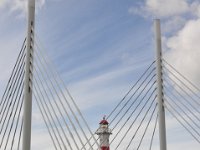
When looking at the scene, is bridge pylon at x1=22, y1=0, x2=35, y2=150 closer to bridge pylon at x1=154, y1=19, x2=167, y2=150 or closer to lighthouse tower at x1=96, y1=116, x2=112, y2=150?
bridge pylon at x1=154, y1=19, x2=167, y2=150

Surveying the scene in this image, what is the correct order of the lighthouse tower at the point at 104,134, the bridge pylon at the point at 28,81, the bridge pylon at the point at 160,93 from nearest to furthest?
1. the bridge pylon at the point at 28,81
2. the bridge pylon at the point at 160,93
3. the lighthouse tower at the point at 104,134

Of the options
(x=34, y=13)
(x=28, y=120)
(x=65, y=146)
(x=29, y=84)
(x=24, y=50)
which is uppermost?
(x=34, y=13)

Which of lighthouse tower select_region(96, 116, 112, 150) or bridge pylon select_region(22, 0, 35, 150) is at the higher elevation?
lighthouse tower select_region(96, 116, 112, 150)

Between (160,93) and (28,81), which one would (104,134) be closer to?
(160,93)

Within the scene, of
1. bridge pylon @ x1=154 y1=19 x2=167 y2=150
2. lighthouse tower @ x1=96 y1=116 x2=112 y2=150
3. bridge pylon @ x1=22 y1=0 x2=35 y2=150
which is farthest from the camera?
lighthouse tower @ x1=96 y1=116 x2=112 y2=150

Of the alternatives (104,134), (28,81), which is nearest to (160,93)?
(28,81)

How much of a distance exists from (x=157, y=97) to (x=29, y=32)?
6567 millimetres

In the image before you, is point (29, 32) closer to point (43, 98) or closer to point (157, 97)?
point (43, 98)

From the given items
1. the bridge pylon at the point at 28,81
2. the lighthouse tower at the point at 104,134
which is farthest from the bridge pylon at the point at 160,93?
the lighthouse tower at the point at 104,134

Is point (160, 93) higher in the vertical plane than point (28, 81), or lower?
higher

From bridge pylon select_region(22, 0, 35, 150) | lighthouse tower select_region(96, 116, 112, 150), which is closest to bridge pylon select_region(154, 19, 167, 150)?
bridge pylon select_region(22, 0, 35, 150)

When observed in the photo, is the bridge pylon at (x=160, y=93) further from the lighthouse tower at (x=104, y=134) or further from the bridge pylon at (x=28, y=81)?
the lighthouse tower at (x=104, y=134)

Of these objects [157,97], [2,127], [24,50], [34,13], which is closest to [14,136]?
[2,127]

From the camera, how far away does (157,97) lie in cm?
2225
